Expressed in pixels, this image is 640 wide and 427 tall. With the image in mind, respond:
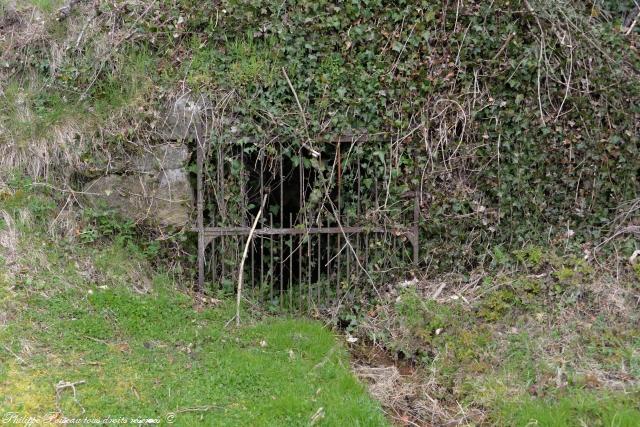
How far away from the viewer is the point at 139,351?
4750 mm

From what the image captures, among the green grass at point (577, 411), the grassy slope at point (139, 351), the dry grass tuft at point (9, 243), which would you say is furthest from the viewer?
the dry grass tuft at point (9, 243)

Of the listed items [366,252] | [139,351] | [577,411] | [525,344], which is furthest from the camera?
[366,252]

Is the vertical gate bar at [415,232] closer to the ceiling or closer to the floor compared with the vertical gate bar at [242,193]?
closer to the floor

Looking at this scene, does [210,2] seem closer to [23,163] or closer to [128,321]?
[23,163]

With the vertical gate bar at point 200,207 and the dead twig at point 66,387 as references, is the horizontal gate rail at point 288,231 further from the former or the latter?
the dead twig at point 66,387

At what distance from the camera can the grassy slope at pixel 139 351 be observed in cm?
410

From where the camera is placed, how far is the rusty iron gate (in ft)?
19.6

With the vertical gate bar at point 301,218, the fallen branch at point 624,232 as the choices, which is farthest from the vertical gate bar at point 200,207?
the fallen branch at point 624,232

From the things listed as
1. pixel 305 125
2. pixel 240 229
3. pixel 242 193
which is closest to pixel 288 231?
pixel 240 229

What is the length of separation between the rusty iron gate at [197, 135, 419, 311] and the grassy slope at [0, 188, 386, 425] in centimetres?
53

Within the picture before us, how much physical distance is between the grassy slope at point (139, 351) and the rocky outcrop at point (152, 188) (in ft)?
1.36

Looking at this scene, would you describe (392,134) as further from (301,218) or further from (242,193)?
(242,193)

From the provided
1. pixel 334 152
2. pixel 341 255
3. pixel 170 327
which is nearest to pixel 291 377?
pixel 170 327

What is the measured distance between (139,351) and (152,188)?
1.83 m
